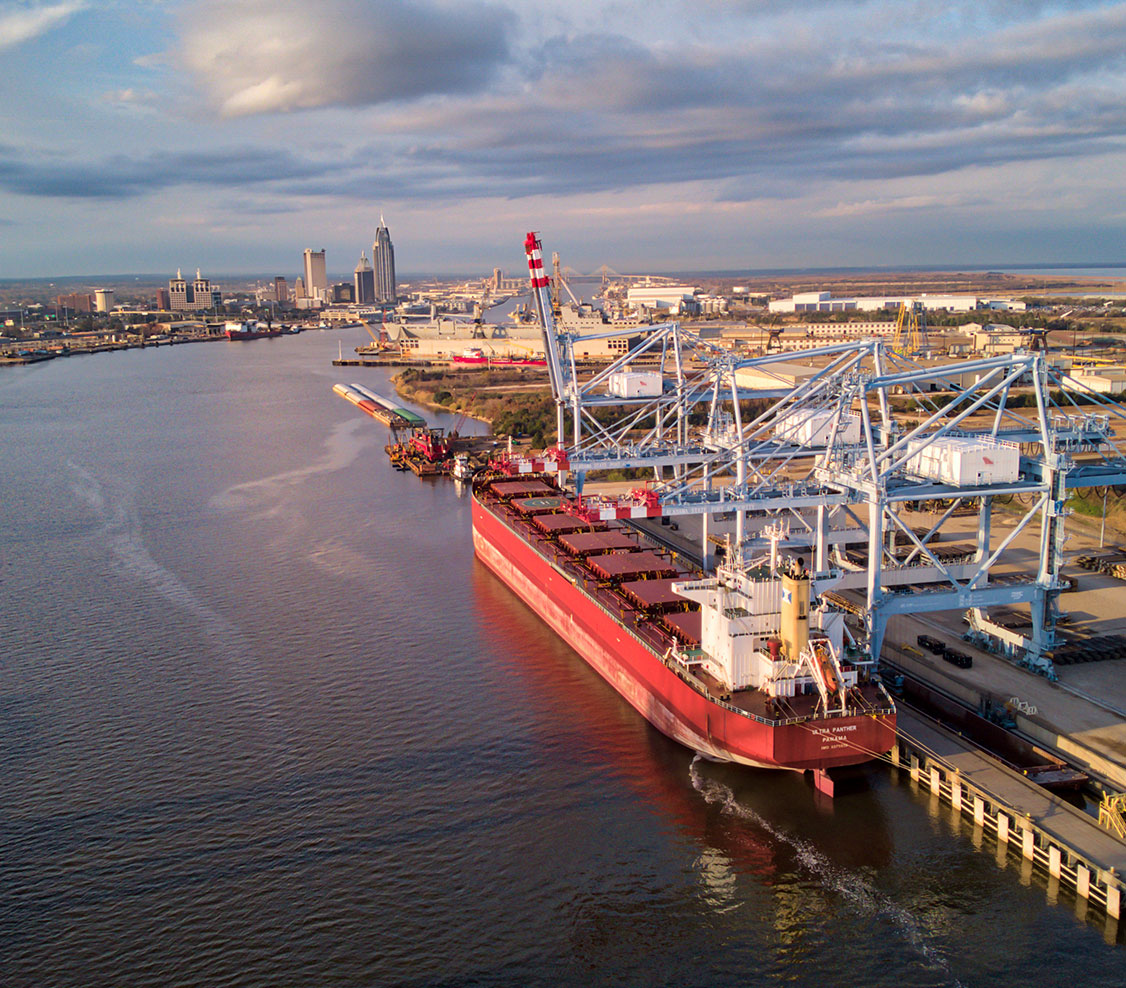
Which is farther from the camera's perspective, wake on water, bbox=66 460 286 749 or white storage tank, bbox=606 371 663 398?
white storage tank, bbox=606 371 663 398

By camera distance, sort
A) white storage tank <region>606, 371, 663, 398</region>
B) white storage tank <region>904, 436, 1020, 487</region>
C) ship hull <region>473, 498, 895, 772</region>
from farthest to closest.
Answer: white storage tank <region>606, 371, 663, 398</region>
white storage tank <region>904, 436, 1020, 487</region>
ship hull <region>473, 498, 895, 772</region>

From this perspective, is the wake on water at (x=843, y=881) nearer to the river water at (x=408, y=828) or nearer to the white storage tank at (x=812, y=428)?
the river water at (x=408, y=828)

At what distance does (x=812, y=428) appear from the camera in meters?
27.8

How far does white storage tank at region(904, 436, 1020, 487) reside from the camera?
813 inches

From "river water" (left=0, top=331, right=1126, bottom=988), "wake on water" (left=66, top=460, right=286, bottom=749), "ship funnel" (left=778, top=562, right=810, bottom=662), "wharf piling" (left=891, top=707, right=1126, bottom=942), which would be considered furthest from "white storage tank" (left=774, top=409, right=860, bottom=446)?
"wake on water" (left=66, top=460, right=286, bottom=749)

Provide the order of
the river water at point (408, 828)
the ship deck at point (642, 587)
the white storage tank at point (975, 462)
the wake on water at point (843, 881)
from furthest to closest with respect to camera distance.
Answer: the white storage tank at point (975, 462) → the ship deck at point (642, 587) → the wake on water at point (843, 881) → the river water at point (408, 828)

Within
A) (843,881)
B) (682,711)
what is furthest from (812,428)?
(843,881)

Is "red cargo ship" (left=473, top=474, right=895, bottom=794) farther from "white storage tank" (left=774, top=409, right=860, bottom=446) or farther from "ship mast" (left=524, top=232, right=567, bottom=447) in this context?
"ship mast" (left=524, top=232, right=567, bottom=447)

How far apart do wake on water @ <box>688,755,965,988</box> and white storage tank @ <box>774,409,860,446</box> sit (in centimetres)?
1195

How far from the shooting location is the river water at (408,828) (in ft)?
44.5

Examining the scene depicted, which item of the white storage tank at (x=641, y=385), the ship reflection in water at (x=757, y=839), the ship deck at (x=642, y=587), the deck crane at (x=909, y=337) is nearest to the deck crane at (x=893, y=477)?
the white storage tank at (x=641, y=385)

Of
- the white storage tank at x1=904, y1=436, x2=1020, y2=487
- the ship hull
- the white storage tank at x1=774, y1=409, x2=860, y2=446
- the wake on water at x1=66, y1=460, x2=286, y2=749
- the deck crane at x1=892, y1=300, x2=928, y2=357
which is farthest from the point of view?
the deck crane at x1=892, y1=300, x2=928, y2=357

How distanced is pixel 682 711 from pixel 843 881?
4720mm

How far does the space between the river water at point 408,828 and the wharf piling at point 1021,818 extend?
1.30ft
